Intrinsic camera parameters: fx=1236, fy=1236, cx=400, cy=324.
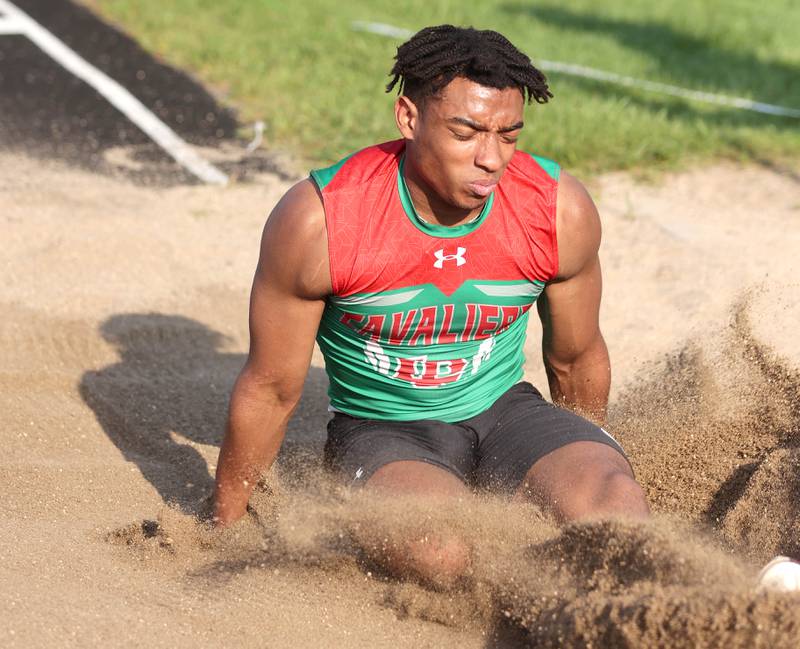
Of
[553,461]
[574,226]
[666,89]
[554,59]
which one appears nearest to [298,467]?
[553,461]

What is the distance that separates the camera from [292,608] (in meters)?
3.18

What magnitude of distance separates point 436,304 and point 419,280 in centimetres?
8

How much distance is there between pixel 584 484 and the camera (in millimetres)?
3170

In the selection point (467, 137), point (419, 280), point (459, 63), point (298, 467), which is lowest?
point (298, 467)

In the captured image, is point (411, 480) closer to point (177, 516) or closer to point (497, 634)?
point (497, 634)

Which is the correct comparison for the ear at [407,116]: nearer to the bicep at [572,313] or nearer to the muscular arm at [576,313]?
the muscular arm at [576,313]

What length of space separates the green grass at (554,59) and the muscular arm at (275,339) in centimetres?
404

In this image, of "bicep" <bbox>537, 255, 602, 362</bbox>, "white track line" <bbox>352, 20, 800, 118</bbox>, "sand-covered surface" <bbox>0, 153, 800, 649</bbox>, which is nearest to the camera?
"sand-covered surface" <bbox>0, 153, 800, 649</bbox>

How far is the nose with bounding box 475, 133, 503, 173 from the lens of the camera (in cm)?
312

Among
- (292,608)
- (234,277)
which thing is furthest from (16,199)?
(292,608)

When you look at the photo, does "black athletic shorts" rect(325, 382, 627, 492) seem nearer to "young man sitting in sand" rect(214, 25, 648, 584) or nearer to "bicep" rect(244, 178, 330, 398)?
"young man sitting in sand" rect(214, 25, 648, 584)

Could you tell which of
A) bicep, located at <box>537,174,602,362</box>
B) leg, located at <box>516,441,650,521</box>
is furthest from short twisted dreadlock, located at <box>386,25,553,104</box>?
leg, located at <box>516,441,650,521</box>

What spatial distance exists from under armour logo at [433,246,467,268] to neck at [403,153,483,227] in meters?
0.07

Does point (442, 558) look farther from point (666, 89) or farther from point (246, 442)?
point (666, 89)
